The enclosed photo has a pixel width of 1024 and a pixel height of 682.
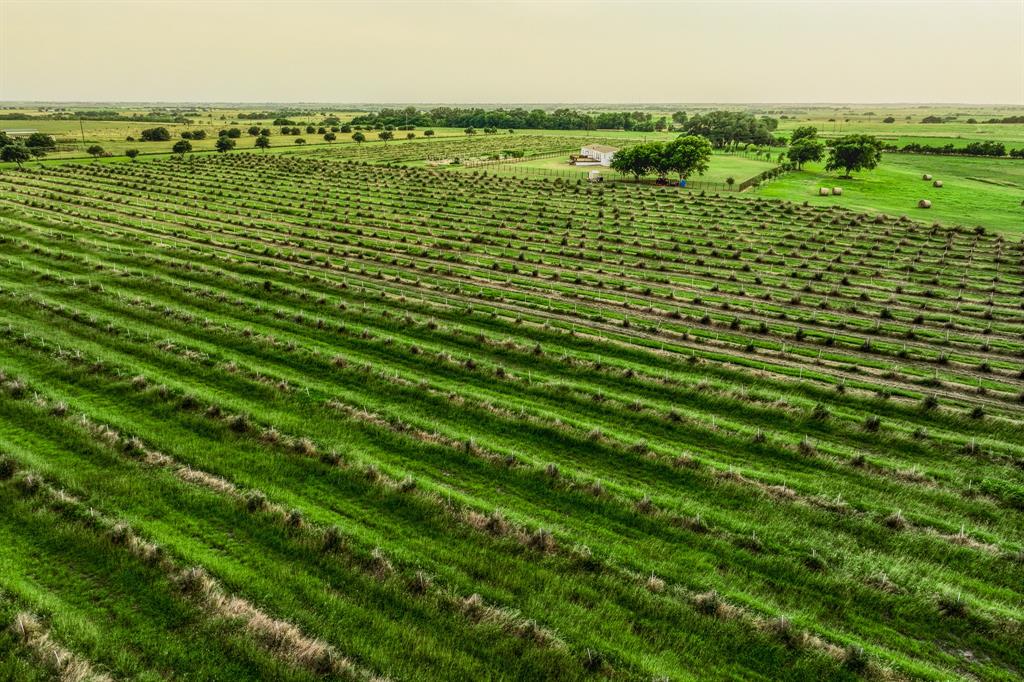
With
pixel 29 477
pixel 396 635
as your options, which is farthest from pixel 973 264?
pixel 29 477

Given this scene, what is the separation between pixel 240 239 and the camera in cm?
4938

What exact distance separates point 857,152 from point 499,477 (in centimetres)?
11188

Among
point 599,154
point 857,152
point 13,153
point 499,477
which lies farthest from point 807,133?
point 13,153

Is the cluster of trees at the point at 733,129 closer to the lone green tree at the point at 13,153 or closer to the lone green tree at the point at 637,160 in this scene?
the lone green tree at the point at 637,160

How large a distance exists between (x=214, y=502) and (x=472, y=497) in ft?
22.2

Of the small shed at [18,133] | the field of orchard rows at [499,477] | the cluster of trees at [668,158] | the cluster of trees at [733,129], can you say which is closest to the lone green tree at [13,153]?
the small shed at [18,133]

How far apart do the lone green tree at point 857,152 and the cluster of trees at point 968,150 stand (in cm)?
5818

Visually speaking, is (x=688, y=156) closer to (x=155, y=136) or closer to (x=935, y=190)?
(x=935, y=190)

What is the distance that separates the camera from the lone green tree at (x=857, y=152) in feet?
327

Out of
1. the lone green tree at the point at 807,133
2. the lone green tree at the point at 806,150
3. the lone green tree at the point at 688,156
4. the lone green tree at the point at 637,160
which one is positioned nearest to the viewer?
the lone green tree at the point at 688,156

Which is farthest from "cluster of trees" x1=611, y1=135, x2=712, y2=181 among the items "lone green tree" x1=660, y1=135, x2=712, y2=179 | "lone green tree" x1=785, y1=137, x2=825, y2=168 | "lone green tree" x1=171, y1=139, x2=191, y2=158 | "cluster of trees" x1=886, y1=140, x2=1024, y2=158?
"lone green tree" x1=171, y1=139, x2=191, y2=158

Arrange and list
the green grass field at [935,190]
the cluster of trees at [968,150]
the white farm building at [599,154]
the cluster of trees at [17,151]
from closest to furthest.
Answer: the green grass field at [935,190] < the cluster of trees at [17,151] < the white farm building at [599,154] < the cluster of trees at [968,150]

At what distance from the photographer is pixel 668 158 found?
9462 centimetres

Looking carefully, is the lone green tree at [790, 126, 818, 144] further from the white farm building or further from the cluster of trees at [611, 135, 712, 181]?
the white farm building
